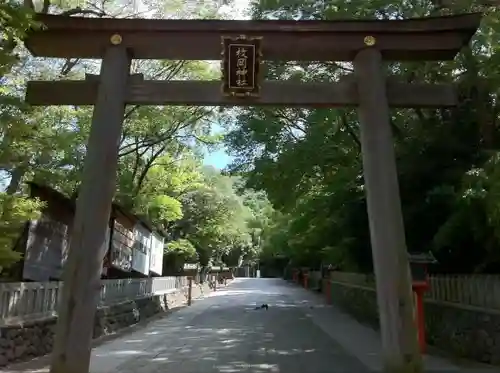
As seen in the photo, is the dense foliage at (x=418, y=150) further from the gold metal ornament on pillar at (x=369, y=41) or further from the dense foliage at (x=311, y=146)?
the gold metal ornament on pillar at (x=369, y=41)

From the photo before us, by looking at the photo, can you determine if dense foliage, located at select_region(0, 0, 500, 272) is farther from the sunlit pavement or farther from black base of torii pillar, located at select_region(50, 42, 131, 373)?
the sunlit pavement

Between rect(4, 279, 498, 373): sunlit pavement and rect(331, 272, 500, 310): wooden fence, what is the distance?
1302 millimetres

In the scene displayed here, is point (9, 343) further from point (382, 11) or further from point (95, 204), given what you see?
point (382, 11)

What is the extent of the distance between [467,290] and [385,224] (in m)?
3.99

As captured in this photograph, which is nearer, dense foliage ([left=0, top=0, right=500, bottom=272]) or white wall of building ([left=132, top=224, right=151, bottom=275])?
dense foliage ([left=0, top=0, right=500, bottom=272])

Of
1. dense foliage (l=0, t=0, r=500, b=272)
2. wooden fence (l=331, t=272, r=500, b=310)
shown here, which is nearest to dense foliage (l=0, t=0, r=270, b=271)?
dense foliage (l=0, t=0, r=500, b=272)

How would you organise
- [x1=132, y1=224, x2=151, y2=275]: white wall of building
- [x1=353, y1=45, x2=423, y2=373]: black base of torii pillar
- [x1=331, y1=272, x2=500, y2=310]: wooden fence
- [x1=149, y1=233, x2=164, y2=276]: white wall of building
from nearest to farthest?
[x1=353, y1=45, x2=423, y2=373]: black base of torii pillar, [x1=331, y1=272, x2=500, y2=310]: wooden fence, [x1=132, y1=224, x2=151, y2=275]: white wall of building, [x1=149, y1=233, x2=164, y2=276]: white wall of building

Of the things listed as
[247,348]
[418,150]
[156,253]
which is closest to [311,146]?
[418,150]

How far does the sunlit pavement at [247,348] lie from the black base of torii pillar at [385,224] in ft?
7.17

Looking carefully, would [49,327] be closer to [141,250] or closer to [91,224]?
[91,224]

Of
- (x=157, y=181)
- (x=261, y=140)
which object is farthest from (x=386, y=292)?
(x=157, y=181)

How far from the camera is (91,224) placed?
7477mm

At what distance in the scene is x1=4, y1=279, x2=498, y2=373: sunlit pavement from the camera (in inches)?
370

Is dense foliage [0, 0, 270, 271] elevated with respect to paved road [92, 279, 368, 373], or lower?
elevated
